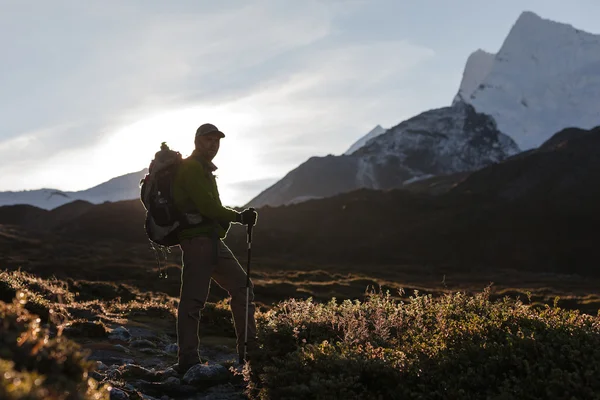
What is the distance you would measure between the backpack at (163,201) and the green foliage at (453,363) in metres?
1.98

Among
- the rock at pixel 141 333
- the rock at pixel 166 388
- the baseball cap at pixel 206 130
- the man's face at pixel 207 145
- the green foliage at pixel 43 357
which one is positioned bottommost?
the rock at pixel 141 333

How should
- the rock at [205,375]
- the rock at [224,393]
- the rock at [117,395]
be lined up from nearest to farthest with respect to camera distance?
the rock at [117,395] → the rock at [224,393] → the rock at [205,375]

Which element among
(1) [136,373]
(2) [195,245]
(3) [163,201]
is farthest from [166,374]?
(3) [163,201]

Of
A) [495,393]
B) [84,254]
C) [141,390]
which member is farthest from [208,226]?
[84,254]

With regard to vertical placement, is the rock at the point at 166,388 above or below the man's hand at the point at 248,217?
below

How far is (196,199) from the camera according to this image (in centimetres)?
735

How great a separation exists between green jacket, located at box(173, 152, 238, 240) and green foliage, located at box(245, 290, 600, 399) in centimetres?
180

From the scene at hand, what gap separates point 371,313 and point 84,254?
159ft

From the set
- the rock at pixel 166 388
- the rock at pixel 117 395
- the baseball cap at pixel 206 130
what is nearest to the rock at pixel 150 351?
the rock at pixel 166 388

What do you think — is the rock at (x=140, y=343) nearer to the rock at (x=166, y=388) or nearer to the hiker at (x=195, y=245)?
the hiker at (x=195, y=245)

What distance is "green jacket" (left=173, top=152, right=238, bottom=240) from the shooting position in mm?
7371

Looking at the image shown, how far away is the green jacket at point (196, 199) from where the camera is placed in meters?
7.37

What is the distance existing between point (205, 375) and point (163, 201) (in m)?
→ 2.21

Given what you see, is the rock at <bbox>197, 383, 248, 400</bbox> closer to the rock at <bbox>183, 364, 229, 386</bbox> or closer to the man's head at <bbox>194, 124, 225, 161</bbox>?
the rock at <bbox>183, 364, 229, 386</bbox>
